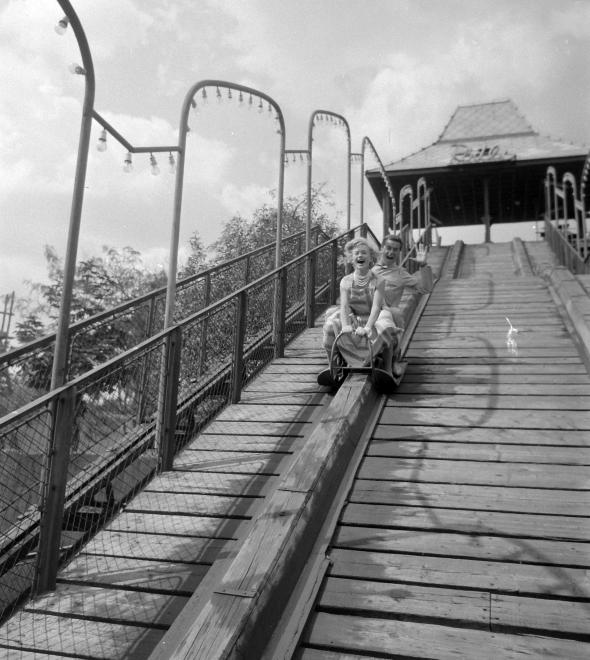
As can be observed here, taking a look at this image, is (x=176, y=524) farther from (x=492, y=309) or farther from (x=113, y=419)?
(x=492, y=309)

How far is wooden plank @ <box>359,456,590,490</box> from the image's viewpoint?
3.87 m

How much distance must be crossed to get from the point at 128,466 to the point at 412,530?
7.51 feet

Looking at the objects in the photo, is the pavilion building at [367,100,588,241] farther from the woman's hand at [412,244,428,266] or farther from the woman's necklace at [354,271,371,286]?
the woman's necklace at [354,271,371,286]

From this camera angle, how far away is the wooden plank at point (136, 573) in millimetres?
3336

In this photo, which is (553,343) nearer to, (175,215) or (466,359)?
(466,359)

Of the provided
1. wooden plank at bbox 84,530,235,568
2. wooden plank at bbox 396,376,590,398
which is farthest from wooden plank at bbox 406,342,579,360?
wooden plank at bbox 84,530,235,568

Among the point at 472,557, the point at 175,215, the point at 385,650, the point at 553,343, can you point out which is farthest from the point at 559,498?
the point at 175,215

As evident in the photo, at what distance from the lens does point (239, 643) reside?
254 centimetres

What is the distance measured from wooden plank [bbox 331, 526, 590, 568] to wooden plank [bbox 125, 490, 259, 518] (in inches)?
29.4

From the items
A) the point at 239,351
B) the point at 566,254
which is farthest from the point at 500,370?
the point at 566,254

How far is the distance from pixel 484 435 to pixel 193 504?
2.12 meters

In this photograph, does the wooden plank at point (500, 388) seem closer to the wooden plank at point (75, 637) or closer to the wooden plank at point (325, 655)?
the wooden plank at point (325, 655)

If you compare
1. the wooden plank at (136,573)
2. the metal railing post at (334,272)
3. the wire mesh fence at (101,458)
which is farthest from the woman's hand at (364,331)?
the metal railing post at (334,272)

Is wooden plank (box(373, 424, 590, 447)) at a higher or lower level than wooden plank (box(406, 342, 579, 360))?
lower
